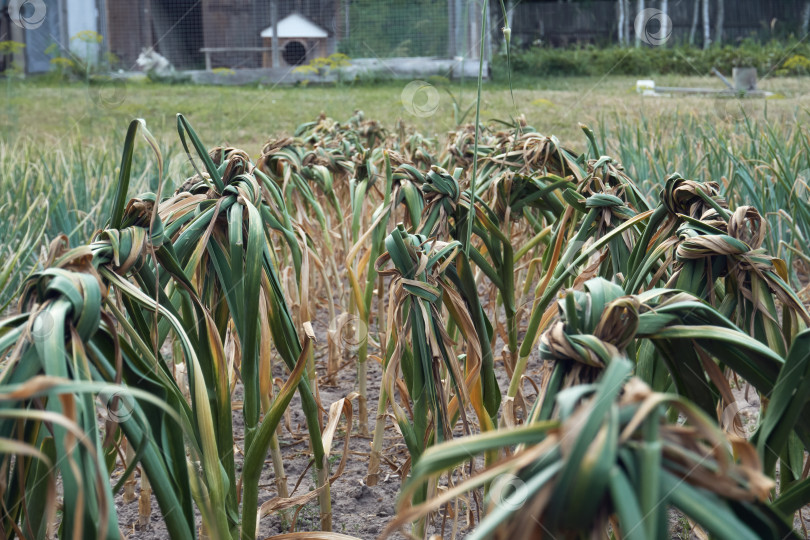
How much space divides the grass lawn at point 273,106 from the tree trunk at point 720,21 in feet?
10.9

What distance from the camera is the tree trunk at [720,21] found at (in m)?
10.6

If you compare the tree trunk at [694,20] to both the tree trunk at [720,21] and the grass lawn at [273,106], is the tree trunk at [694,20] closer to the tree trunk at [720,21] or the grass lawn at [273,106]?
the tree trunk at [720,21]

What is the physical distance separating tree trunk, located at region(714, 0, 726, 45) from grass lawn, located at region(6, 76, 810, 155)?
10.9 ft

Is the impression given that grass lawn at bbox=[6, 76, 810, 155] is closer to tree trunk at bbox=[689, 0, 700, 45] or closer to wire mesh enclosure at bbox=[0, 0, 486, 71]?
wire mesh enclosure at bbox=[0, 0, 486, 71]

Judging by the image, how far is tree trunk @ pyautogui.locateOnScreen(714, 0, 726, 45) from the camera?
34.7 ft

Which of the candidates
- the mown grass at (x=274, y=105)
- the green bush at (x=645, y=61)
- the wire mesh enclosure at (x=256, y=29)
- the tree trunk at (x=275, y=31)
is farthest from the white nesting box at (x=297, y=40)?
the green bush at (x=645, y=61)

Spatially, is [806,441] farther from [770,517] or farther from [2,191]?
[2,191]

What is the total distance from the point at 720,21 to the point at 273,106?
751 centimetres

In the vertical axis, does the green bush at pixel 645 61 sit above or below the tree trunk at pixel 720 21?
below

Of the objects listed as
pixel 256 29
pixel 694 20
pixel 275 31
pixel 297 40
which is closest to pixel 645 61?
pixel 694 20

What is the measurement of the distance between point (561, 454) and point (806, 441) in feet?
0.69

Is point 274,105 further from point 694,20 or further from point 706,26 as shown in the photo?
point 706,26

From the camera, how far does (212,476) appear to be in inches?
17.7

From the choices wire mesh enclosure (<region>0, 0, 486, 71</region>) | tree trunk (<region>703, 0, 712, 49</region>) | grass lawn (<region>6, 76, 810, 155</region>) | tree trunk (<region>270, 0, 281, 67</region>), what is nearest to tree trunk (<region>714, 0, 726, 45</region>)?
tree trunk (<region>703, 0, 712, 49</region>)
